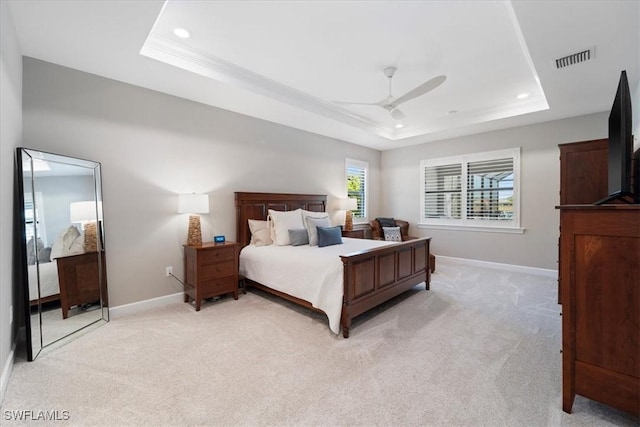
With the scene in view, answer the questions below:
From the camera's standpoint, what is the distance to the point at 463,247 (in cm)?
579

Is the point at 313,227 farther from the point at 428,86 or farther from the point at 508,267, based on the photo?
the point at 508,267

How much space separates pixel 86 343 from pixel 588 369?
154 inches

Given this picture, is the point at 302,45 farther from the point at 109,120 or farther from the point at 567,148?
the point at 567,148

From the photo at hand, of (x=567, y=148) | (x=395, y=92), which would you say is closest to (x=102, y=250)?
(x=395, y=92)

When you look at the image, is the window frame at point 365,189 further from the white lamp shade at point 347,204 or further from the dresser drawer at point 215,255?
the dresser drawer at point 215,255

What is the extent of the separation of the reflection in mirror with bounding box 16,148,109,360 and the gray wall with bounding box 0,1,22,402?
128mm

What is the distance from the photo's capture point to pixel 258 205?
4.42 m

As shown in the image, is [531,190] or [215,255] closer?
[215,255]

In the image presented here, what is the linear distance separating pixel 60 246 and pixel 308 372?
2.63 meters

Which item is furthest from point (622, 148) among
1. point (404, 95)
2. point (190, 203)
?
point (190, 203)

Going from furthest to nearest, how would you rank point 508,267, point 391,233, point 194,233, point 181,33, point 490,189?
point 391,233, point 490,189, point 508,267, point 194,233, point 181,33

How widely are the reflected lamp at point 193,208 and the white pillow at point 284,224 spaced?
3.37 feet

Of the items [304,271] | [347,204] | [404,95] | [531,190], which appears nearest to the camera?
[404,95]

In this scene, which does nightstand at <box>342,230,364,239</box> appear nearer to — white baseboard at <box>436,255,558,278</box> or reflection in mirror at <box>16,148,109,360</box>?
white baseboard at <box>436,255,558,278</box>
